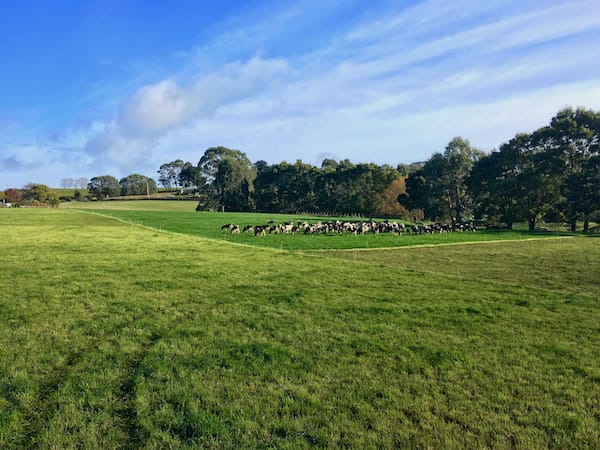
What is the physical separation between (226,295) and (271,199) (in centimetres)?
9086

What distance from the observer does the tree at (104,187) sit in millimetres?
128375

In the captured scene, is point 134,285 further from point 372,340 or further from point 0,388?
point 372,340

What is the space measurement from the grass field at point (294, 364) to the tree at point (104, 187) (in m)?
133

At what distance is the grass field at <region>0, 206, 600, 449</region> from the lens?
4039 millimetres

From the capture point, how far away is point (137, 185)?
5723 inches

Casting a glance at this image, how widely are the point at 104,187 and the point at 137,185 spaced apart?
12.1 m

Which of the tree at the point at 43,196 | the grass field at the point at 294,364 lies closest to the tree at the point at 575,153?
the grass field at the point at 294,364

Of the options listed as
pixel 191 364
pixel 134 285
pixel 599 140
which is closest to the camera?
pixel 191 364

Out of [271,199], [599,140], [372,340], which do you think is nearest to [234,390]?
[372,340]

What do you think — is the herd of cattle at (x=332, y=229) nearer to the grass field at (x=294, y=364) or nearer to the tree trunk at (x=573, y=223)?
the tree trunk at (x=573, y=223)

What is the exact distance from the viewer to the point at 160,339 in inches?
260

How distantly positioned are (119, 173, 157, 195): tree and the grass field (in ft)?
470

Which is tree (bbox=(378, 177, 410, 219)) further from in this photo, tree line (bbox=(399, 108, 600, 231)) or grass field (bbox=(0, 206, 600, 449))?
grass field (bbox=(0, 206, 600, 449))

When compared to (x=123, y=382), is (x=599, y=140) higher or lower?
higher
